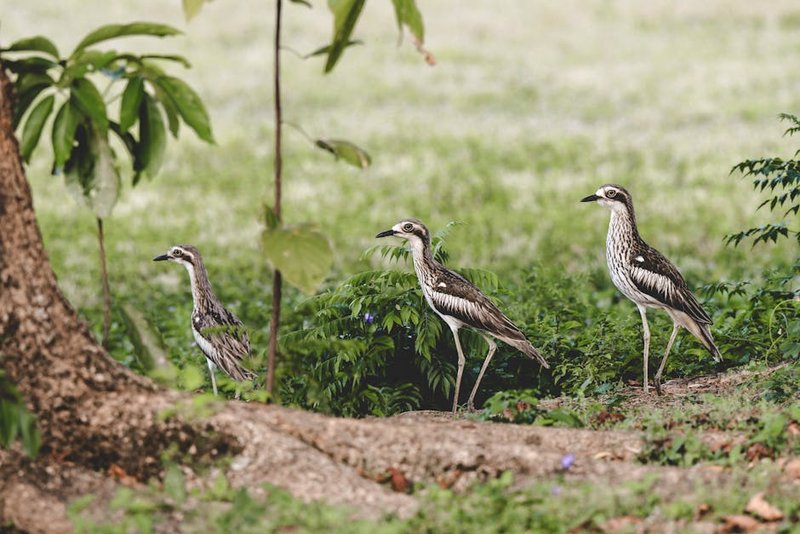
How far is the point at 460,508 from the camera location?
6.50 meters

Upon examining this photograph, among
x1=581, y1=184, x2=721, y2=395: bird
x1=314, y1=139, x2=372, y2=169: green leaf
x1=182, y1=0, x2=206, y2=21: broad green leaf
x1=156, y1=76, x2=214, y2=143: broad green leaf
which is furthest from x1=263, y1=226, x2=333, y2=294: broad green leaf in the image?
x1=581, y1=184, x2=721, y2=395: bird

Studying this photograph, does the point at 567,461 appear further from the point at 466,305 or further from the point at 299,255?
the point at 466,305

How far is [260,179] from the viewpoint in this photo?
26.5 meters

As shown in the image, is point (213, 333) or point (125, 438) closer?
point (125, 438)

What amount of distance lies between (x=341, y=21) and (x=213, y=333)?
4016mm

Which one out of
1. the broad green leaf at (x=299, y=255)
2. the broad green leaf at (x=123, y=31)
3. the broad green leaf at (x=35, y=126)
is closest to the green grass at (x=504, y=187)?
the broad green leaf at (x=299, y=255)

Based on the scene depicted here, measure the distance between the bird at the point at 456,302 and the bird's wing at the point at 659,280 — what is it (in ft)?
3.13

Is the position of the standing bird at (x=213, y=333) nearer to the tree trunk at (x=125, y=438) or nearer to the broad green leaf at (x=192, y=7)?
the tree trunk at (x=125, y=438)

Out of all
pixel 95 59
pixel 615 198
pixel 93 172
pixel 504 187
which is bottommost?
pixel 504 187

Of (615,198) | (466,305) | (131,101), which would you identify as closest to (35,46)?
(131,101)

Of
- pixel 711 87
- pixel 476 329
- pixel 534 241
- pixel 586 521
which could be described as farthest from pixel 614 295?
pixel 711 87

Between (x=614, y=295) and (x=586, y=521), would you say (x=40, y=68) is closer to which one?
(x=586, y=521)

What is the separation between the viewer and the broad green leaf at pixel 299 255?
270 inches

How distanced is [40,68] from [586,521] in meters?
3.95
